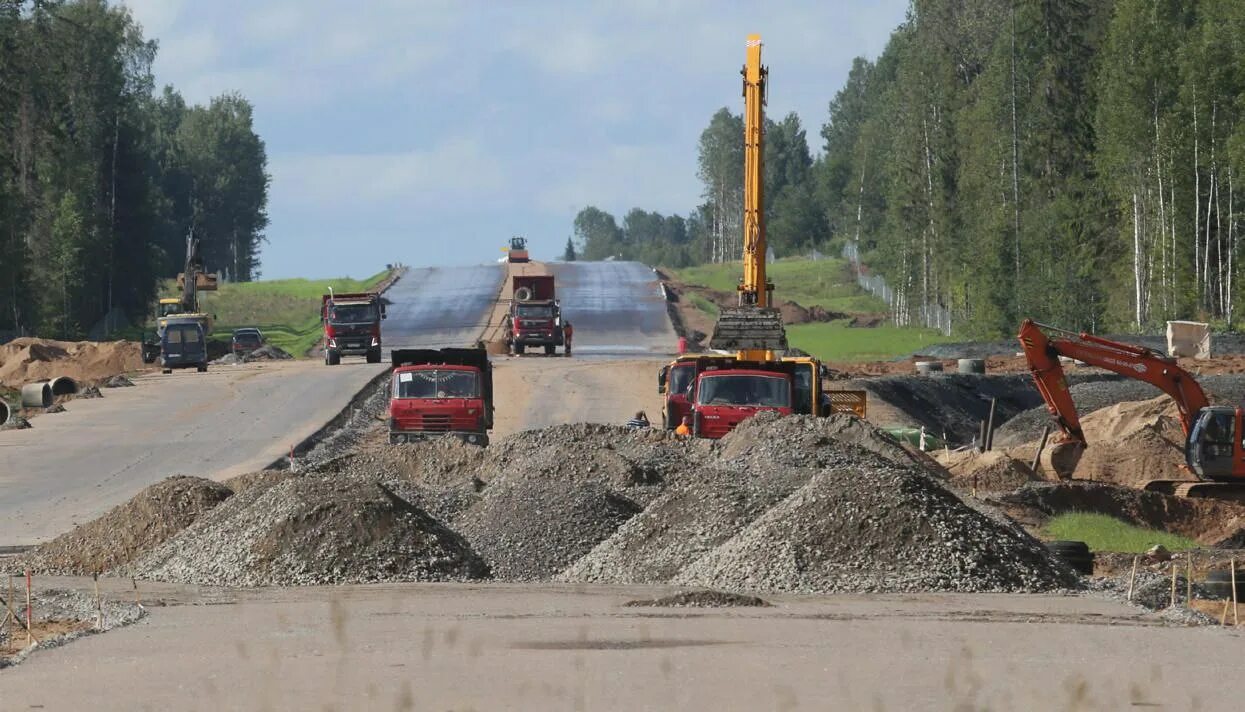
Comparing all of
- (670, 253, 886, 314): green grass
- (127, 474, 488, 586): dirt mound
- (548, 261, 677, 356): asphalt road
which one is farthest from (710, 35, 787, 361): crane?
(670, 253, 886, 314): green grass

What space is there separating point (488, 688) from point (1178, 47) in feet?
194

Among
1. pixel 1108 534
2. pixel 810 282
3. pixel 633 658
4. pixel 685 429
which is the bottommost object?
pixel 1108 534

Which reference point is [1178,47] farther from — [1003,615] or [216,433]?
[1003,615]

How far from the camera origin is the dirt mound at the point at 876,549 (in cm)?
2030

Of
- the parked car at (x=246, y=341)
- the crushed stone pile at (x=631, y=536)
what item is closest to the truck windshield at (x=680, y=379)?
the crushed stone pile at (x=631, y=536)

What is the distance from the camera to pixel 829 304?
11825 cm

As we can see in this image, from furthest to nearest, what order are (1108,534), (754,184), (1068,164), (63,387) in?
(1068,164) → (63,387) → (754,184) → (1108,534)

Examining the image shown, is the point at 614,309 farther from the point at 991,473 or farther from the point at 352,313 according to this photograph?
the point at 991,473

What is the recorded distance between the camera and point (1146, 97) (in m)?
67.1

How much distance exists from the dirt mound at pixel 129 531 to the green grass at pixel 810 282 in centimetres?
8502

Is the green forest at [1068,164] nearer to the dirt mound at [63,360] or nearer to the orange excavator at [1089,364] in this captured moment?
the orange excavator at [1089,364]

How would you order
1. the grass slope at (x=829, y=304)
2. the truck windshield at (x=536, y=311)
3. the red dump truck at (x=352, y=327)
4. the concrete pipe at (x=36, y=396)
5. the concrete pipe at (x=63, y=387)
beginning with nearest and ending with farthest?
the concrete pipe at (x=36, y=396), the concrete pipe at (x=63, y=387), the red dump truck at (x=352, y=327), the truck windshield at (x=536, y=311), the grass slope at (x=829, y=304)

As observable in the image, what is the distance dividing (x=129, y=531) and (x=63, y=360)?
43920 millimetres

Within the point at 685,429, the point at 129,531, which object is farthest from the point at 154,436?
the point at 129,531
